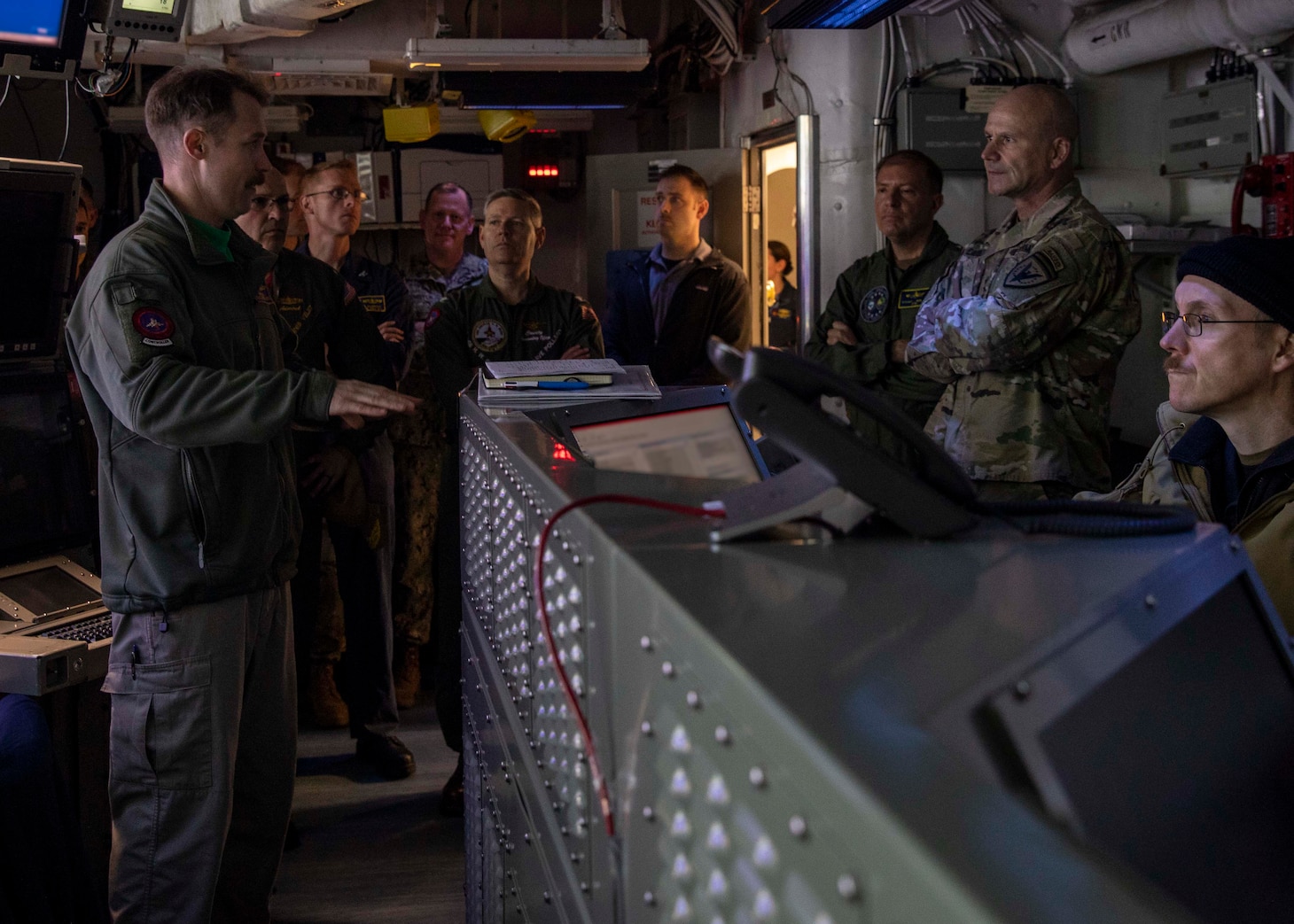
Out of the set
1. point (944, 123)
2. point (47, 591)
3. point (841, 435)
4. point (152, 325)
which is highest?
point (944, 123)

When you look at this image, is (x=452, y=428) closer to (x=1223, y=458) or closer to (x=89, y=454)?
(x=89, y=454)

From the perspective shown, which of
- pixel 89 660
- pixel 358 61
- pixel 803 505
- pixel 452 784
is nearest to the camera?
pixel 803 505

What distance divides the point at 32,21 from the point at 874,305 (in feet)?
8.49

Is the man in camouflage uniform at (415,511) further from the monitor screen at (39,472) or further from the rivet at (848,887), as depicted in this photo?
the rivet at (848,887)

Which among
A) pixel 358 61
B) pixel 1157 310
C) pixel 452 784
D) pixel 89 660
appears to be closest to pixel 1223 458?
pixel 89 660

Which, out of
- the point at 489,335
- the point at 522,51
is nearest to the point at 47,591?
the point at 489,335

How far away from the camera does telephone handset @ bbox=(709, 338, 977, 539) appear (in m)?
0.78

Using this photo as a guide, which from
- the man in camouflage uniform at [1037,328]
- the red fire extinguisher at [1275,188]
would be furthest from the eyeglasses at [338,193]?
the red fire extinguisher at [1275,188]

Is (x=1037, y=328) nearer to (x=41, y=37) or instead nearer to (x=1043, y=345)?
(x=1043, y=345)

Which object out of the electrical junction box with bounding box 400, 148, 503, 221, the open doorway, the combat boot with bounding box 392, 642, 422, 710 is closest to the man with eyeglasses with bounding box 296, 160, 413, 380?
the combat boot with bounding box 392, 642, 422, 710

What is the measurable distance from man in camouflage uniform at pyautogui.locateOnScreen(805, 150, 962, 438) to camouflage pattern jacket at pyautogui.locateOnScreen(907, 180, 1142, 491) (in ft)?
2.83

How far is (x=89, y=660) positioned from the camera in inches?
88.7

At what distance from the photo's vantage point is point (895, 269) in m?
3.81

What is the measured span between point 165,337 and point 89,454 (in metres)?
0.91
